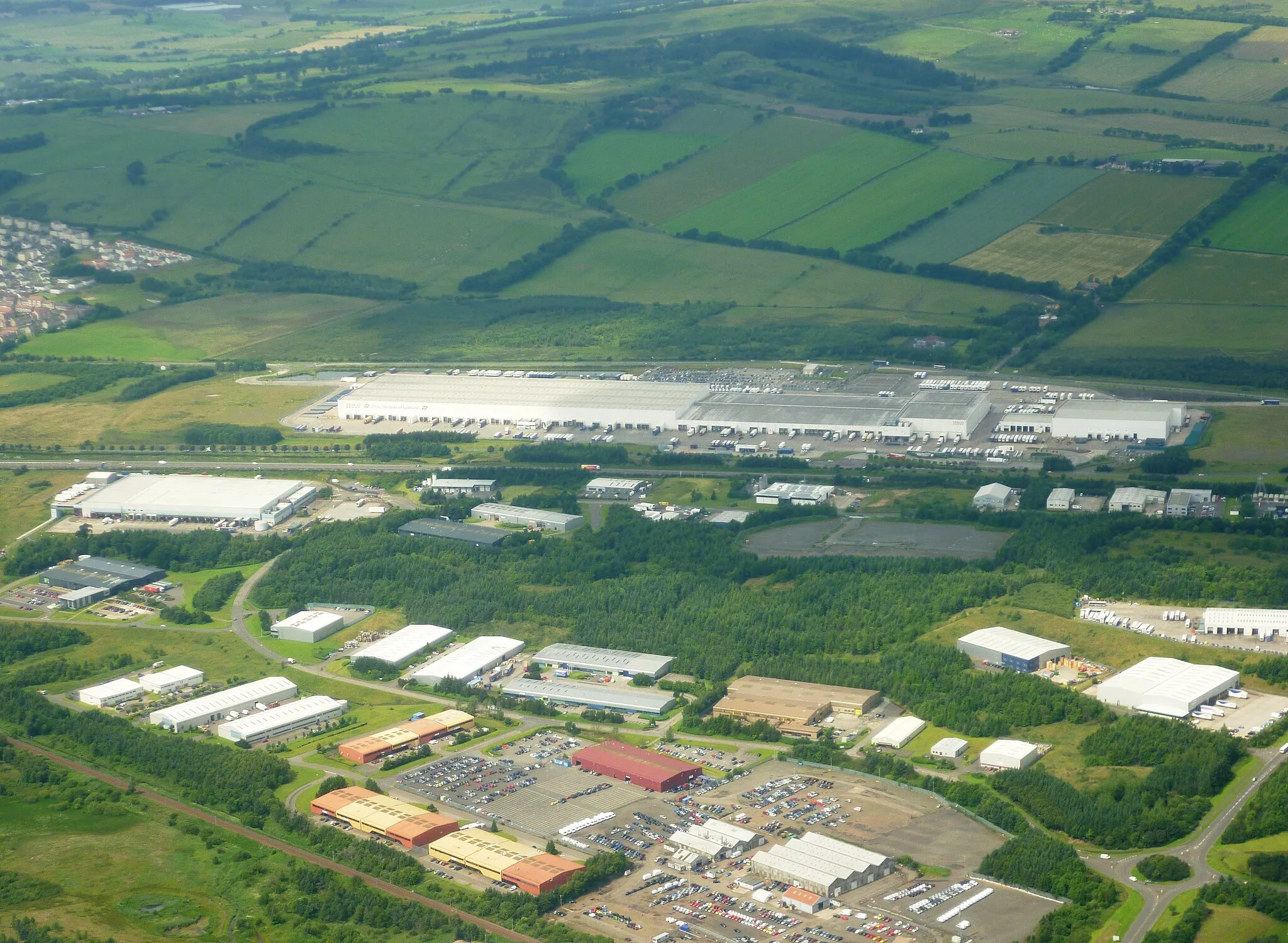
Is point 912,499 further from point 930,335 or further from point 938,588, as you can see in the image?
point 930,335

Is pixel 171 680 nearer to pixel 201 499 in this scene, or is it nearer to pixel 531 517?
pixel 531 517

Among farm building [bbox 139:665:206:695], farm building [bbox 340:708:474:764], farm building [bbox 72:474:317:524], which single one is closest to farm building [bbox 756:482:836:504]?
farm building [bbox 72:474:317:524]

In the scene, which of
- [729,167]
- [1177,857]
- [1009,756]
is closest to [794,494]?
[1009,756]

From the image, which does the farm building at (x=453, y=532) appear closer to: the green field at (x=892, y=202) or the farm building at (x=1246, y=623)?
the farm building at (x=1246, y=623)

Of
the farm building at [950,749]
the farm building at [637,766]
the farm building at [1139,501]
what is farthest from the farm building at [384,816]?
the farm building at [1139,501]

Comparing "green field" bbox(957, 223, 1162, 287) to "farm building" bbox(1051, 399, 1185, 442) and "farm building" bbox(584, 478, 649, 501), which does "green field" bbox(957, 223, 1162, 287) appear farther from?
"farm building" bbox(584, 478, 649, 501)

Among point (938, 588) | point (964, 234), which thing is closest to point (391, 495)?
point (938, 588)

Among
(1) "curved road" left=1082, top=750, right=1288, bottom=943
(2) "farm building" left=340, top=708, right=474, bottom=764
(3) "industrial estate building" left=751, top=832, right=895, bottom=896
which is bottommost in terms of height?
(2) "farm building" left=340, top=708, right=474, bottom=764
